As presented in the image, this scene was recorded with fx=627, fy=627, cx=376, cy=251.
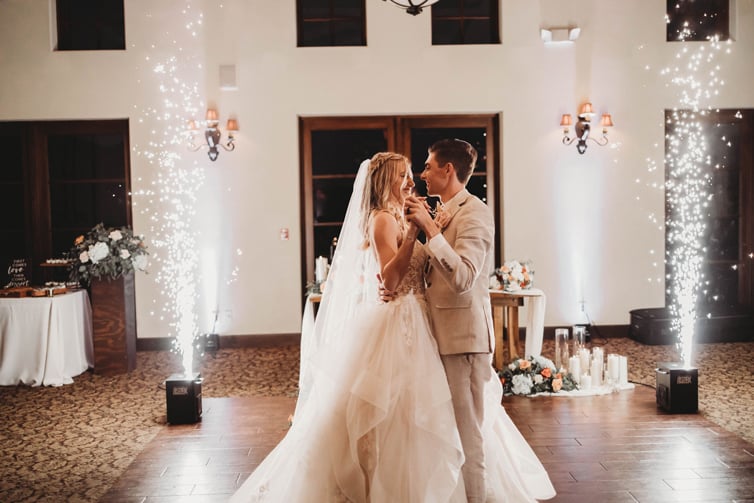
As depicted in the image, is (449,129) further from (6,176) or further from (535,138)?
(6,176)

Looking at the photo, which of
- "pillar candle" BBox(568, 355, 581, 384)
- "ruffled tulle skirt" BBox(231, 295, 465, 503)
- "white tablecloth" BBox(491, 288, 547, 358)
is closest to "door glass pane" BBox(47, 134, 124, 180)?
"white tablecloth" BBox(491, 288, 547, 358)

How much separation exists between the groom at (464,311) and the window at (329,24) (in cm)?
540

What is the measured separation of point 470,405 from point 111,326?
15.7ft

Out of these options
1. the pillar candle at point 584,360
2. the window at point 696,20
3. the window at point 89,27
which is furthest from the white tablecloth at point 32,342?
the window at point 696,20

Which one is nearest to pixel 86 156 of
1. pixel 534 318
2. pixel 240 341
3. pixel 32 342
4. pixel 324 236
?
pixel 32 342

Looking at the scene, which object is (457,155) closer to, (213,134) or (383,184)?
(383,184)

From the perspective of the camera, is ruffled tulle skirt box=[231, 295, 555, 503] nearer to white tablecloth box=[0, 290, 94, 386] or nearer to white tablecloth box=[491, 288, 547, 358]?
white tablecloth box=[491, 288, 547, 358]

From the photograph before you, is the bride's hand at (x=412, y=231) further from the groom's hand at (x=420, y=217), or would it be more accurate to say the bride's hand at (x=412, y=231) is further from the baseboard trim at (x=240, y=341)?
the baseboard trim at (x=240, y=341)

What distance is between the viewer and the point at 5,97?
755 cm

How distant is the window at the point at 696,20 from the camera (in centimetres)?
785

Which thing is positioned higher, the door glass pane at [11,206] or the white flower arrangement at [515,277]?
the door glass pane at [11,206]

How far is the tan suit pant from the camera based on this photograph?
278 centimetres

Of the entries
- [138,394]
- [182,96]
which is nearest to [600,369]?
[138,394]

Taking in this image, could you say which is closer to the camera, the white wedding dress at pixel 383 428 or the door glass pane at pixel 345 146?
the white wedding dress at pixel 383 428
